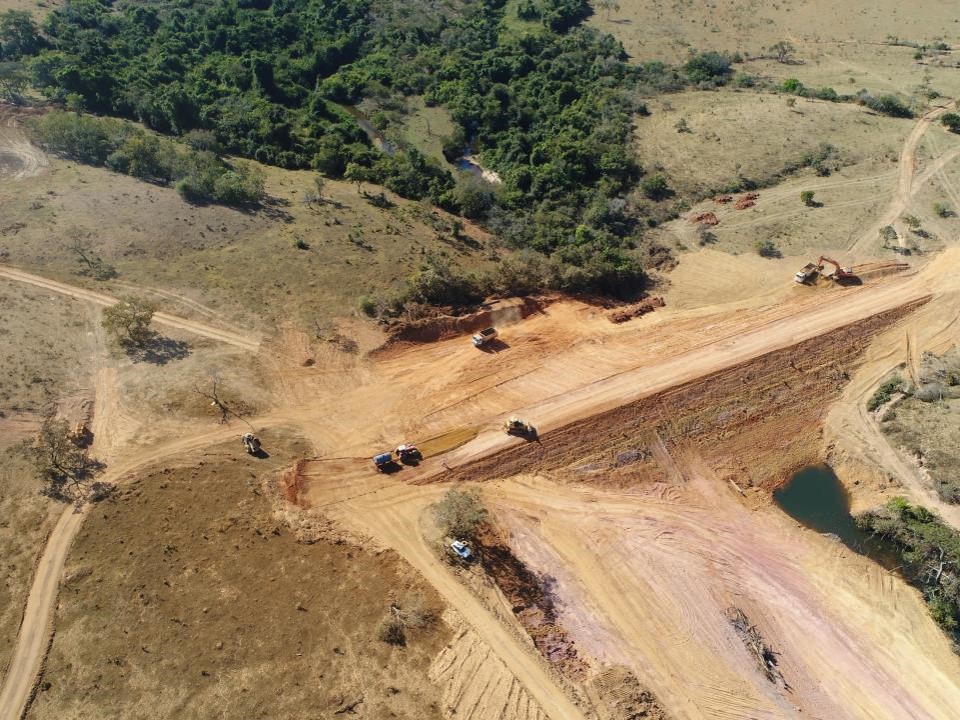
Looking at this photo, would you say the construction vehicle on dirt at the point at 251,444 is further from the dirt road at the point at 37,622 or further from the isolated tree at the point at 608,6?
the isolated tree at the point at 608,6

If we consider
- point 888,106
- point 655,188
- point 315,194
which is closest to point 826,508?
point 655,188

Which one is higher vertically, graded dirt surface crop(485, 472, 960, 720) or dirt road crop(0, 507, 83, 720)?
graded dirt surface crop(485, 472, 960, 720)

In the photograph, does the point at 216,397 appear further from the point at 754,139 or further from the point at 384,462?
the point at 754,139

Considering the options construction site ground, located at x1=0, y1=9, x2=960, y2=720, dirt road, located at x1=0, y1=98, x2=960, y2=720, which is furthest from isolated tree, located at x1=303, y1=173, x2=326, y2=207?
dirt road, located at x1=0, y1=98, x2=960, y2=720

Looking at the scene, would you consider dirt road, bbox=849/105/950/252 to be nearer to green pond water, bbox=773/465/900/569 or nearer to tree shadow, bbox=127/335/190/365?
green pond water, bbox=773/465/900/569

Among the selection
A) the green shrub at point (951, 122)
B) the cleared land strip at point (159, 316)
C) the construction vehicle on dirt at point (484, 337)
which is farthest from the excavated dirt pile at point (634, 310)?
the green shrub at point (951, 122)

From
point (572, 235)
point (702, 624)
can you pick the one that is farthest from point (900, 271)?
point (702, 624)
